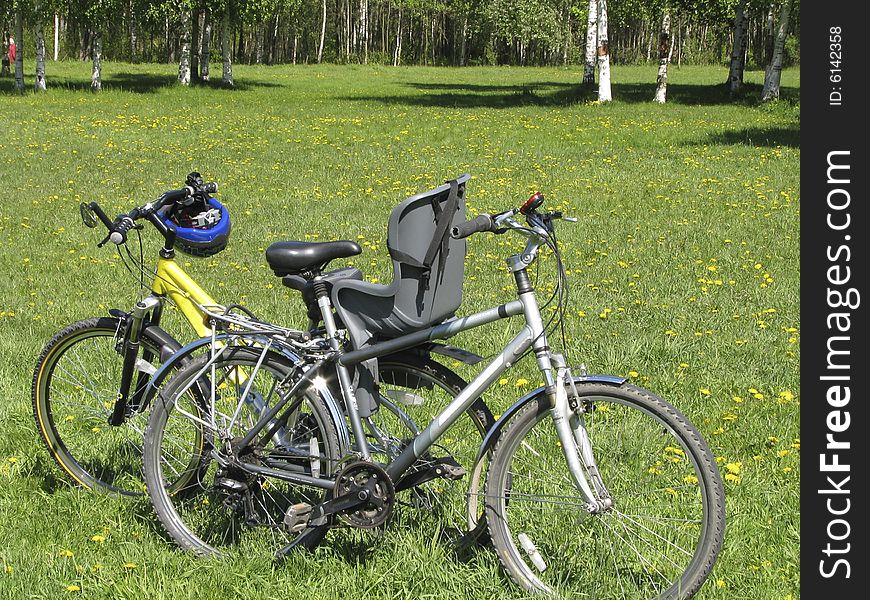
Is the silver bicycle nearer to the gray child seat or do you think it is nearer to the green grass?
the gray child seat

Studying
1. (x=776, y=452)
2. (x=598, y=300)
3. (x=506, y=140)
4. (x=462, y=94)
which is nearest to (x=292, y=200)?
(x=598, y=300)

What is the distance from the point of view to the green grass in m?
4.04

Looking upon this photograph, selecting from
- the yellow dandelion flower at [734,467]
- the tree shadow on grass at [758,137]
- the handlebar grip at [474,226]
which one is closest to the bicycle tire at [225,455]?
the handlebar grip at [474,226]

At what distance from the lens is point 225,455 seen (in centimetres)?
413

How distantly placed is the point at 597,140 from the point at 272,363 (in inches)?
653

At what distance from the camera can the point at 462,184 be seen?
3729 mm

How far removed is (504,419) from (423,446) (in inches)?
14.0

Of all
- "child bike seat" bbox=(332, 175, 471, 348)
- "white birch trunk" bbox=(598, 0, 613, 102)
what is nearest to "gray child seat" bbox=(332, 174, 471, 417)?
"child bike seat" bbox=(332, 175, 471, 348)

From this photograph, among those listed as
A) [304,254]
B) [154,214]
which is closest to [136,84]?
[154,214]

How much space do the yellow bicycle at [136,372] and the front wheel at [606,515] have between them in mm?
314

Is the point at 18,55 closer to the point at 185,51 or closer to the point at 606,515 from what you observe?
the point at 185,51

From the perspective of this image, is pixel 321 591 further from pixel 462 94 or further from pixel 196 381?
pixel 462 94

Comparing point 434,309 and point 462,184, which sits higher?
point 462,184

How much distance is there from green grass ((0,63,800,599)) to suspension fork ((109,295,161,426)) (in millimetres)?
419
